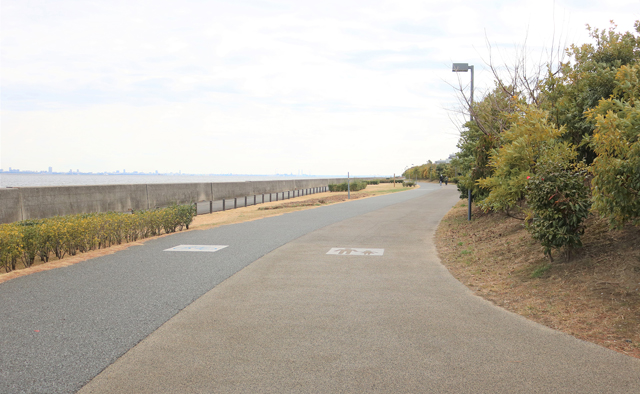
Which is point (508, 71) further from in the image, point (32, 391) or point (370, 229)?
point (32, 391)

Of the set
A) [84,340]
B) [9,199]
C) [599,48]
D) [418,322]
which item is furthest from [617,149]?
[9,199]

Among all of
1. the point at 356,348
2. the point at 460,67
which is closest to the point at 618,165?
the point at 356,348

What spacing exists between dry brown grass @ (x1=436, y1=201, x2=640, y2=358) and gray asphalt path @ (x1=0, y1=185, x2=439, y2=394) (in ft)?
15.0

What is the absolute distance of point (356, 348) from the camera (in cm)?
448

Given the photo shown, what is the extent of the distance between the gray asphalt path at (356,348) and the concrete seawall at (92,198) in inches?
445

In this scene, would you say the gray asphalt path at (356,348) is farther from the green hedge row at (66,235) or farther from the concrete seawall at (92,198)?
the concrete seawall at (92,198)

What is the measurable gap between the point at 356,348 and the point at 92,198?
56.1 ft

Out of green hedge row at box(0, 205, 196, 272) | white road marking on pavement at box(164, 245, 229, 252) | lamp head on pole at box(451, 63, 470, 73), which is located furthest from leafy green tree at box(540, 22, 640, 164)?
green hedge row at box(0, 205, 196, 272)

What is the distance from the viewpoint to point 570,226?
7.03m

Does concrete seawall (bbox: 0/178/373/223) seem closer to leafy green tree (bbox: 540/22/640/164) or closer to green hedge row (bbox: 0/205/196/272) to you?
green hedge row (bbox: 0/205/196/272)

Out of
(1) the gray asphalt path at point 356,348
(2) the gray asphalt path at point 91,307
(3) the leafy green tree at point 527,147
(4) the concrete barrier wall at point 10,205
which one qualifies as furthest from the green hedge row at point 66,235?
(3) the leafy green tree at point 527,147

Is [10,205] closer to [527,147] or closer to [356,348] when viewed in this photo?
[356,348]

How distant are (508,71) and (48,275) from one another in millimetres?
11725

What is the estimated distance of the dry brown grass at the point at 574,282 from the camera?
506 cm
